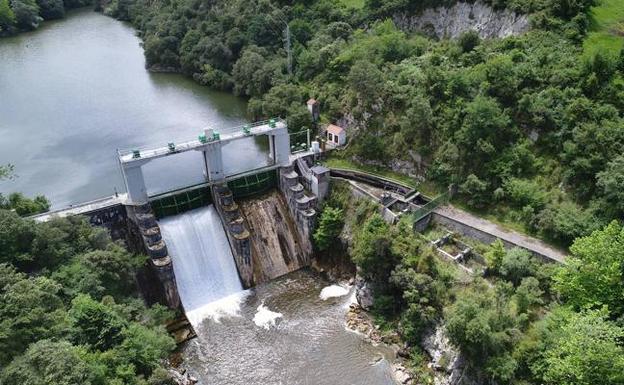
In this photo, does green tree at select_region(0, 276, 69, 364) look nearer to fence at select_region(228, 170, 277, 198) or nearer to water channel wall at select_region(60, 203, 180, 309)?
water channel wall at select_region(60, 203, 180, 309)

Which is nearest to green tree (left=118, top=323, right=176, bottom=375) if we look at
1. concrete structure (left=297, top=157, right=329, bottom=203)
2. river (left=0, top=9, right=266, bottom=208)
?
river (left=0, top=9, right=266, bottom=208)

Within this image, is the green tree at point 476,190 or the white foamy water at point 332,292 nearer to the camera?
the green tree at point 476,190

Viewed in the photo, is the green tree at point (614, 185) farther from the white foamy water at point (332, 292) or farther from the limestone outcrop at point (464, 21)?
the limestone outcrop at point (464, 21)

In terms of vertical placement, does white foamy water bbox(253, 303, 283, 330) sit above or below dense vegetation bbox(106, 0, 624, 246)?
below

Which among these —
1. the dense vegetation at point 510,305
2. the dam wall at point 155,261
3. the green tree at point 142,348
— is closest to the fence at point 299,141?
the dense vegetation at point 510,305

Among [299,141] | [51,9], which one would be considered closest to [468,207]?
[299,141]

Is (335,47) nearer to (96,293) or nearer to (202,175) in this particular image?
(202,175)

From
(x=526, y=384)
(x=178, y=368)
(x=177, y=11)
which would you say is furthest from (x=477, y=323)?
(x=177, y=11)
